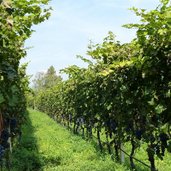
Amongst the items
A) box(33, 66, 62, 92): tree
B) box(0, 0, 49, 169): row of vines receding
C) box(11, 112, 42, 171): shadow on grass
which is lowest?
box(11, 112, 42, 171): shadow on grass

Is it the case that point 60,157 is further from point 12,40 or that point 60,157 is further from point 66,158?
point 12,40

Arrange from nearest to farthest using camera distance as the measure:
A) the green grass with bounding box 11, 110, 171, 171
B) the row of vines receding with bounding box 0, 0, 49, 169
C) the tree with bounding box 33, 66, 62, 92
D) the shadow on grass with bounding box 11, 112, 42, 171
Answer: the row of vines receding with bounding box 0, 0, 49, 169
the green grass with bounding box 11, 110, 171, 171
the shadow on grass with bounding box 11, 112, 42, 171
the tree with bounding box 33, 66, 62, 92

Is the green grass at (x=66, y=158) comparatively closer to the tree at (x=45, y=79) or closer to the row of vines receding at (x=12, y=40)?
the row of vines receding at (x=12, y=40)

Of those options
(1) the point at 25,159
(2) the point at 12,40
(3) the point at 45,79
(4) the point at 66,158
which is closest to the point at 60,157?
(4) the point at 66,158

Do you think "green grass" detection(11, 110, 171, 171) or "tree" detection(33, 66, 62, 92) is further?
"tree" detection(33, 66, 62, 92)

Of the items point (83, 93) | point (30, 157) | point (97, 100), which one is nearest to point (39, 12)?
point (97, 100)

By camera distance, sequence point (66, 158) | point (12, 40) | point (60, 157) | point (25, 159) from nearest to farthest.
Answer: point (12, 40) < point (25, 159) < point (66, 158) < point (60, 157)

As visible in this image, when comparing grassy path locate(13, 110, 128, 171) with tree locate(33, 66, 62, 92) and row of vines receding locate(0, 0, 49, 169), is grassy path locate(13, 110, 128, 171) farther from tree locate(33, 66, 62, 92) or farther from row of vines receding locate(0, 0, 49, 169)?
tree locate(33, 66, 62, 92)

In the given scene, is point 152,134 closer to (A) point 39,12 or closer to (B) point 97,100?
(A) point 39,12

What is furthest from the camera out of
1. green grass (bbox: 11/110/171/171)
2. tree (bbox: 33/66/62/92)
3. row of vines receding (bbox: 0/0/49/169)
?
tree (bbox: 33/66/62/92)

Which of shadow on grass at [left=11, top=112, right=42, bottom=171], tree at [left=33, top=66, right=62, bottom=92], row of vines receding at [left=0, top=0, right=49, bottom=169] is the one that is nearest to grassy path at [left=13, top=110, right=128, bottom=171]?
shadow on grass at [left=11, top=112, right=42, bottom=171]

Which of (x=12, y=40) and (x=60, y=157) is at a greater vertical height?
(x=12, y=40)

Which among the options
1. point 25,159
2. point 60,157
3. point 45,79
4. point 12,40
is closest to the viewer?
point 12,40

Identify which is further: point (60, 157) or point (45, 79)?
point (45, 79)
